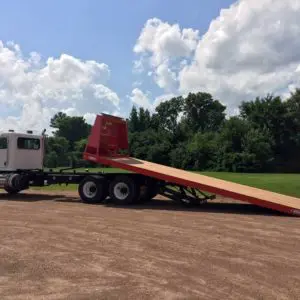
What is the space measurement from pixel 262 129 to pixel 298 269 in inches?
2499

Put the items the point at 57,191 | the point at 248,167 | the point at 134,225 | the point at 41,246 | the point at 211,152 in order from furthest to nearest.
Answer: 1. the point at 211,152
2. the point at 248,167
3. the point at 57,191
4. the point at 134,225
5. the point at 41,246

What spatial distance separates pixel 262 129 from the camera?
6881 centimetres

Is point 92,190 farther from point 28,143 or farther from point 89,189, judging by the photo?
point 28,143

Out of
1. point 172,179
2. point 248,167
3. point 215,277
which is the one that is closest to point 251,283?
point 215,277

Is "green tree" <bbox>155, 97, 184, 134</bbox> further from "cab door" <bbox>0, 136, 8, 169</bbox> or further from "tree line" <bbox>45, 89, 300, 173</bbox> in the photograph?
"cab door" <bbox>0, 136, 8, 169</bbox>

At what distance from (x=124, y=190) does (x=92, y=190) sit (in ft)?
4.35

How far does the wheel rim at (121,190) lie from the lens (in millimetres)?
16484

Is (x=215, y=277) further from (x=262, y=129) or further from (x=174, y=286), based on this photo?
(x=262, y=129)

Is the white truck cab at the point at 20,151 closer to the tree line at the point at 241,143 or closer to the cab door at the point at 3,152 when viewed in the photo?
the cab door at the point at 3,152

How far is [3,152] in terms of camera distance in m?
18.4

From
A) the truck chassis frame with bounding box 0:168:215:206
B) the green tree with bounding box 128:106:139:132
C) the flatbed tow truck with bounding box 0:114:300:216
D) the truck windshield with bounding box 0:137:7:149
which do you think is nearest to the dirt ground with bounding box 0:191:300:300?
the flatbed tow truck with bounding box 0:114:300:216

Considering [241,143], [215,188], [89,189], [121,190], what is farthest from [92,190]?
[241,143]

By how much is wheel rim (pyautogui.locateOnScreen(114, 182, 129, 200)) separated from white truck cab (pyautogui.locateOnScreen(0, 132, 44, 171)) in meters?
4.60

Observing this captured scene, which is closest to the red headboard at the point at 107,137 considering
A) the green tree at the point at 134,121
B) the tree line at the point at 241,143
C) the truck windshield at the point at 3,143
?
the truck windshield at the point at 3,143
